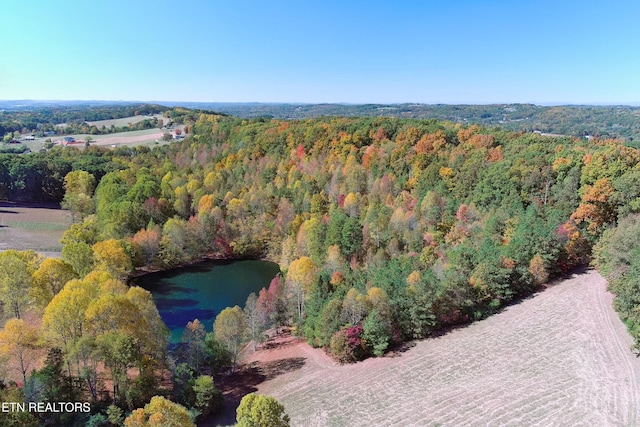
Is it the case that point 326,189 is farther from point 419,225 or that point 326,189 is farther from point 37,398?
point 37,398

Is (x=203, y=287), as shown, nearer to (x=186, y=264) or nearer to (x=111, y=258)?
(x=186, y=264)

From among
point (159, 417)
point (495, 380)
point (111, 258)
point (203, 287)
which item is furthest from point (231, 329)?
point (203, 287)

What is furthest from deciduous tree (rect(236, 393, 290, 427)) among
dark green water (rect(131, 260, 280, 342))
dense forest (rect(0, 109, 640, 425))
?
dark green water (rect(131, 260, 280, 342))

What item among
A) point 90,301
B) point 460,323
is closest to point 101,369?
point 90,301

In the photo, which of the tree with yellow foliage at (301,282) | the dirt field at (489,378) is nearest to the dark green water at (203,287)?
the tree with yellow foliage at (301,282)

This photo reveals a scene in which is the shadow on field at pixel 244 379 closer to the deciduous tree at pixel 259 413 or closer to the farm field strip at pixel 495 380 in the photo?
the farm field strip at pixel 495 380

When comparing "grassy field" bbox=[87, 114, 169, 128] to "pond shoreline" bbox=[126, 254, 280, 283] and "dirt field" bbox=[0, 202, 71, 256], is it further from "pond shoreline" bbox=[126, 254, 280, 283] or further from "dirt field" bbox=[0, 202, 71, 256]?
"pond shoreline" bbox=[126, 254, 280, 283]
